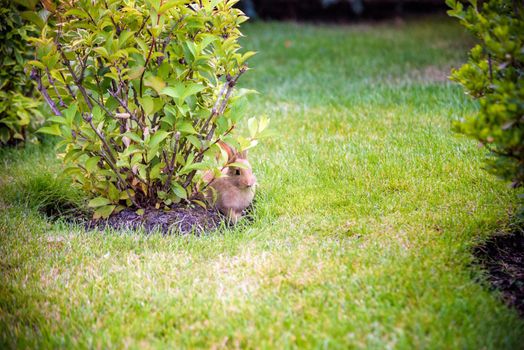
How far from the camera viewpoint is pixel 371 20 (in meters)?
12.8

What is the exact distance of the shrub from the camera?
3115 millimetres

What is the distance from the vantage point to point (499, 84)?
→ 257 centimetres

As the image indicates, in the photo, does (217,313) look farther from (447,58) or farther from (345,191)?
(447,58)

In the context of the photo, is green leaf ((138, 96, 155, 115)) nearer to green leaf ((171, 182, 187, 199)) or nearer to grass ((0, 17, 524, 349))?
green leaf ((171, 182, 187, 199))

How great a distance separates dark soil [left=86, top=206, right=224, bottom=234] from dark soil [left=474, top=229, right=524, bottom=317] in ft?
4.98

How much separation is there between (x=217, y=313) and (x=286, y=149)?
226cm

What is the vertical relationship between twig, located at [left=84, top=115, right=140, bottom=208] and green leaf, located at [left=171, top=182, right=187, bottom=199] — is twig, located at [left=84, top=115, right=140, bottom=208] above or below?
above

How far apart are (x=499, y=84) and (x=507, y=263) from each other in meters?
0.98

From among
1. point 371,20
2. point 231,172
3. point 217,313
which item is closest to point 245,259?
point 217,313

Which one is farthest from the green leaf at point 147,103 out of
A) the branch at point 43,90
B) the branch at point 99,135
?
the branch at point 43,90

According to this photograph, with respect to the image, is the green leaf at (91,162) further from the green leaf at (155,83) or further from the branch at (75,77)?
the green leaf at (155,83)

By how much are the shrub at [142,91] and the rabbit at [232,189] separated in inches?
4.2

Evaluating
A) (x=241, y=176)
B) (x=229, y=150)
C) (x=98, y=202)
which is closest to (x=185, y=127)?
(x=229, y=150)

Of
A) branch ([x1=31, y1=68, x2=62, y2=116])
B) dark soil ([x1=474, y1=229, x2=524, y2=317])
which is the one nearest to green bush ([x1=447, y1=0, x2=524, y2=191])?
dark soil ([x1=474, y1=229, x2=524, y2=317])
